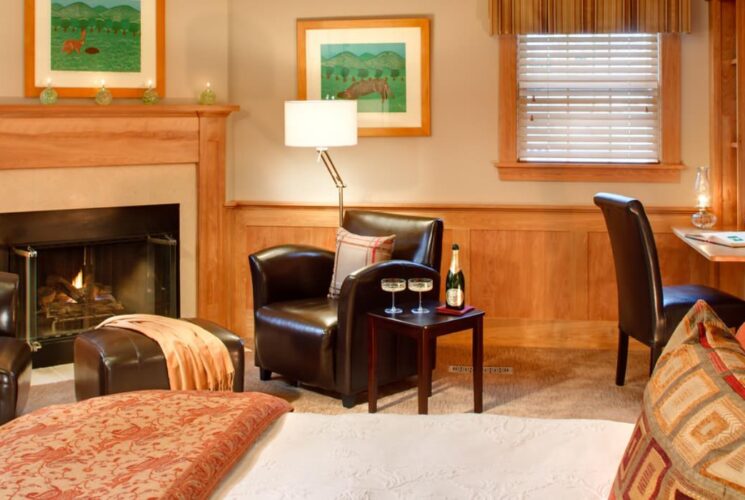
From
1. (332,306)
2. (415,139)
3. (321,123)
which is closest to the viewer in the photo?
(332,306)

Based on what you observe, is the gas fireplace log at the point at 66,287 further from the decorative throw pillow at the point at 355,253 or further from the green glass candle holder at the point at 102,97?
the decorative throw pillow at the point at 355,253

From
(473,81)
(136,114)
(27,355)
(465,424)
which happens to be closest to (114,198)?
(136,114)

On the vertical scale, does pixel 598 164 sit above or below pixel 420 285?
above

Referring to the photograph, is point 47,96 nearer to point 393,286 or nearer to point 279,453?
point 393,286

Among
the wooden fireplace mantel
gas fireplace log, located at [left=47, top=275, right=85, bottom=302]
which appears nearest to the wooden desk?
the wooden fireplace mantel

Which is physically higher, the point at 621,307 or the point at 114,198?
the point at 114,198

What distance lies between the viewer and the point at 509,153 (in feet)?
19.4

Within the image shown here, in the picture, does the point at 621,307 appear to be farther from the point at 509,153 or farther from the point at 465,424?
the point at 465,424

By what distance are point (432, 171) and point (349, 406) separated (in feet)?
6.19

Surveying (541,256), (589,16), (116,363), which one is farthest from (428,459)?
(589,16)

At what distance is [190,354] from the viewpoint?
4.21 meters

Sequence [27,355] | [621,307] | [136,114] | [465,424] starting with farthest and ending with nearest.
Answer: [136,114], [621,307], [27,355], [465,424]

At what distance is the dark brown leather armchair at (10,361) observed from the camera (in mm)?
3750

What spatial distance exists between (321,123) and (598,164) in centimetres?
171
